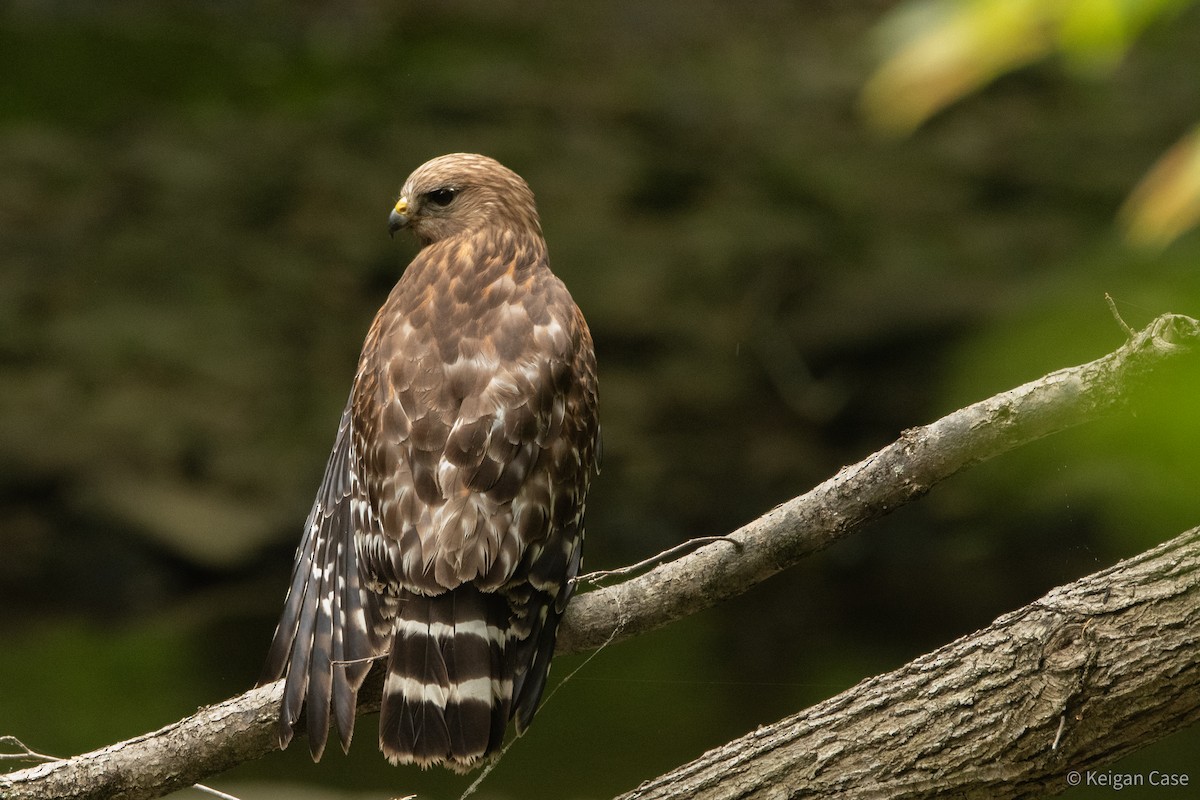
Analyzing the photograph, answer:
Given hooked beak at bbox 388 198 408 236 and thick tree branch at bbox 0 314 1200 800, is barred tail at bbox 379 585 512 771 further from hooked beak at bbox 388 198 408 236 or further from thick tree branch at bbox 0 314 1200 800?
hooked beak at bbox 388 198 408 236

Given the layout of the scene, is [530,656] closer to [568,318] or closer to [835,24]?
[568,318]

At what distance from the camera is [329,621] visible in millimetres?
2354

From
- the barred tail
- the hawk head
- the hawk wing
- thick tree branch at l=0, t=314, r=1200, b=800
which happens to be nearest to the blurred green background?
the hawk head

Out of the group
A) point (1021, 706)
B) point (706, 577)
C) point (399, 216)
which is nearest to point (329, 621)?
point (706, 577)

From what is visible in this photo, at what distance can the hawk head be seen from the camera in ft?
9.45

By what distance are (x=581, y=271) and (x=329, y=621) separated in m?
4.92

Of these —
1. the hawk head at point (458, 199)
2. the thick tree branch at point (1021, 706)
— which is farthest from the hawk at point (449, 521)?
the thick tree branch at point (1021, 706)

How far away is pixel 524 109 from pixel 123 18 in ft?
7.67

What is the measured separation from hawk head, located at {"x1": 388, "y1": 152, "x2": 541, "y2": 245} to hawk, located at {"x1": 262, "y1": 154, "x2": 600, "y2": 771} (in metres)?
0.21

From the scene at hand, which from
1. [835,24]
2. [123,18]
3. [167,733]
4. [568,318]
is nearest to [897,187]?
[835,24]

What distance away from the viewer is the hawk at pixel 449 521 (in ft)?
6.99

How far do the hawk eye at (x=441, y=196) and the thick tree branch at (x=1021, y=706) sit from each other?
55.1 inches

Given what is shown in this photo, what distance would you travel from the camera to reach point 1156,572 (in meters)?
1.99

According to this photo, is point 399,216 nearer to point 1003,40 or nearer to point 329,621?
point 329,621
